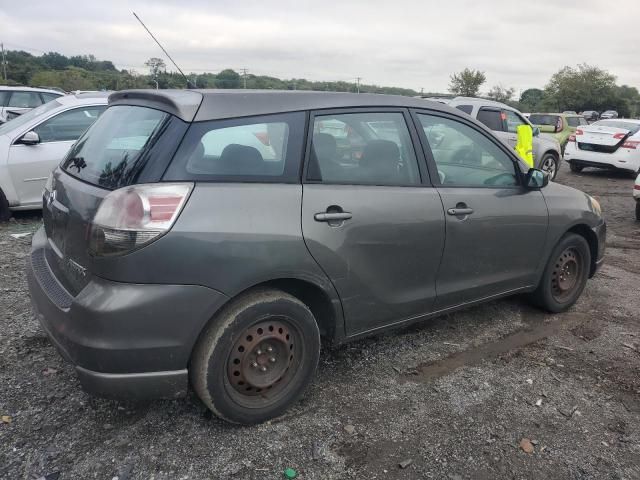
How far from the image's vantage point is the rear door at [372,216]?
9.17ft

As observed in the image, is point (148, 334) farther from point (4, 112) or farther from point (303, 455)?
point (4, 112)

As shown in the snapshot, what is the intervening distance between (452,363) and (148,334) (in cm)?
211

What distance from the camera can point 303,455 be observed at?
101 inches

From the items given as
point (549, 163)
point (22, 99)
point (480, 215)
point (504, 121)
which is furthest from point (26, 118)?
point (549, 163)

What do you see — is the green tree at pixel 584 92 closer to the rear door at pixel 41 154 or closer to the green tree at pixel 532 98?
the green tree at pixel 532 98

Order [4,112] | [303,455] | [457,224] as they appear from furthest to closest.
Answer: [4,112], [457,224], [303,455]

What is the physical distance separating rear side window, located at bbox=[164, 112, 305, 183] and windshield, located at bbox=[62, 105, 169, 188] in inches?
8.2

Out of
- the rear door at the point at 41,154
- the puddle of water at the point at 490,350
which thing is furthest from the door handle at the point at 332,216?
the rear door at the point at 41,154

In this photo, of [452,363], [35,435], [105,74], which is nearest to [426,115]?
[452,363]

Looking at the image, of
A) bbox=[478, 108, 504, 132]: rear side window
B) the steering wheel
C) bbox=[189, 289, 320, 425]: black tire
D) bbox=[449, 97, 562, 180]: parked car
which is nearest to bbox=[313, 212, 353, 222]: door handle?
bbox=[189, 289, 320, 425]: black tire

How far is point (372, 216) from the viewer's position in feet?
9.69

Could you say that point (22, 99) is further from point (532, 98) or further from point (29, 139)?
point (532, 98)

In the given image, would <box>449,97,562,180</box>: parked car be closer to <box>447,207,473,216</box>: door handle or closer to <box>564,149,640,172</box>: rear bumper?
<box>564,149,640,172</box>: rear bumper

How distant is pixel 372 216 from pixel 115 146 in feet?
4.77
